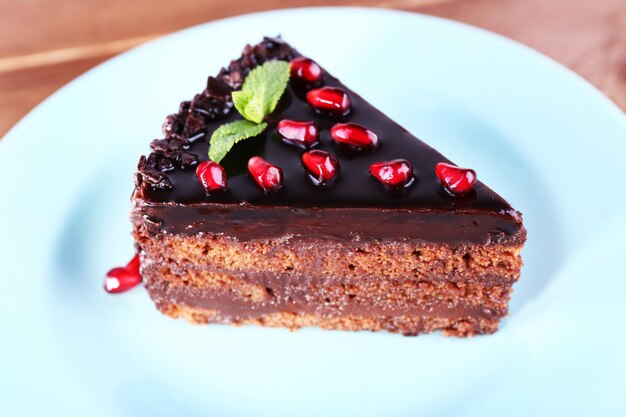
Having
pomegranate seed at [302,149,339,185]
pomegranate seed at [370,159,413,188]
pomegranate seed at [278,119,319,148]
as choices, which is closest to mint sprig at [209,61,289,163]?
pomegranate seed at [278,119,319,148]

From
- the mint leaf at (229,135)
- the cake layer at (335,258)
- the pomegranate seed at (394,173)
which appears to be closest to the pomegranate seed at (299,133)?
the mint leaf at (229,135)

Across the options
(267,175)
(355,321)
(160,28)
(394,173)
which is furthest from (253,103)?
(160,28)

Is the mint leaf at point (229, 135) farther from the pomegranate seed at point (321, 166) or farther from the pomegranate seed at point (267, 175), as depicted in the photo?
the pomegranate seed at point (321, 166)

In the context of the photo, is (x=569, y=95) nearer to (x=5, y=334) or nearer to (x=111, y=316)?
(x=111, y=316)

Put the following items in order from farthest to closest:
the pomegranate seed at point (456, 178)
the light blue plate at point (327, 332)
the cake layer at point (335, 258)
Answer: the cake layer at point (335, 258) < the light blue plate at point (327, 332) < the pomegranate seed at point (456, 178)

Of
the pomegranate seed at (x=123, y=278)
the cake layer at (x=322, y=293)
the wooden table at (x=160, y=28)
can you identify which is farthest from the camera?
the wooden table at (x=160, y=28)

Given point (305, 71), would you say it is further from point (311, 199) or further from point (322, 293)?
point (322, 293)
